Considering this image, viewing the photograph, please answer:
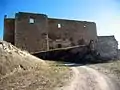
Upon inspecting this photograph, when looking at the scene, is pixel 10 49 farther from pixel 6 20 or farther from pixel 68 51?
pixel 6 20

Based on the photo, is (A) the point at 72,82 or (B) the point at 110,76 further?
(B) the point at 110,76

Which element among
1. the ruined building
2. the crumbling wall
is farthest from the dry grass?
the ruined building

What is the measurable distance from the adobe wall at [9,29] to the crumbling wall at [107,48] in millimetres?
14084

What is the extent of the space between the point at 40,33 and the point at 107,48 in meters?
11.6

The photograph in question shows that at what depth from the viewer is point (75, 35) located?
144 feet

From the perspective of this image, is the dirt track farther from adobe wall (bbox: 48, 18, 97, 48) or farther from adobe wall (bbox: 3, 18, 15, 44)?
adobe wall (bbox: 48, 18, 97, 48)

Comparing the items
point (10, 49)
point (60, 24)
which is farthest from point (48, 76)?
point (60, 24)

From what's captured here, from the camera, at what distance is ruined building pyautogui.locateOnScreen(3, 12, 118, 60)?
35531 mm

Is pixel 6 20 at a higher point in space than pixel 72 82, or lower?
higher

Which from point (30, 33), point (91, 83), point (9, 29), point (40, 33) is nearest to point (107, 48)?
point (40, 33)

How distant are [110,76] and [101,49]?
50.0 feet

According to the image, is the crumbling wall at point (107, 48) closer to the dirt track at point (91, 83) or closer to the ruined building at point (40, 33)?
the ruined building at point (40, 33)

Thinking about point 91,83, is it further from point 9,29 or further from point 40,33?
point 9,29

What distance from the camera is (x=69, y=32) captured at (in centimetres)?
4322
